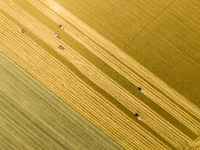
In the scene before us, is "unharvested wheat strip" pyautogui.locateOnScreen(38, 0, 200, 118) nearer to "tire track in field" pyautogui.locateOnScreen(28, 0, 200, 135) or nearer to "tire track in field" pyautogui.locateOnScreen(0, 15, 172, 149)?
"tire track in field" pyautogui.locateOnScreen(28, 0, 200, 135)

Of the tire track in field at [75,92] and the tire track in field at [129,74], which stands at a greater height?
the tire track in field at [129,74]

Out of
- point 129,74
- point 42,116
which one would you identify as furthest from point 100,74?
point 42,116

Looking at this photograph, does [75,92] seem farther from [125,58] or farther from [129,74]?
[125,58]

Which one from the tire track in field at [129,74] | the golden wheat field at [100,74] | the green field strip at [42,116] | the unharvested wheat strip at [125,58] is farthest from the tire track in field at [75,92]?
the unharvested wheat strip at [125,58]

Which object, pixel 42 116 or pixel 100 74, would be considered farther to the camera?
pixel 100 74

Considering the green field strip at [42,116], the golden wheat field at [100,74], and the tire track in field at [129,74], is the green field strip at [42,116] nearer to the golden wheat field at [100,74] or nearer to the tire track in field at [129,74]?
the golden wheat field at [100,74]

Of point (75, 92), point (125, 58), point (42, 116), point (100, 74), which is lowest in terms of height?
point (42, 116)

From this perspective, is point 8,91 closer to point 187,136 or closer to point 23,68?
point 23,68
